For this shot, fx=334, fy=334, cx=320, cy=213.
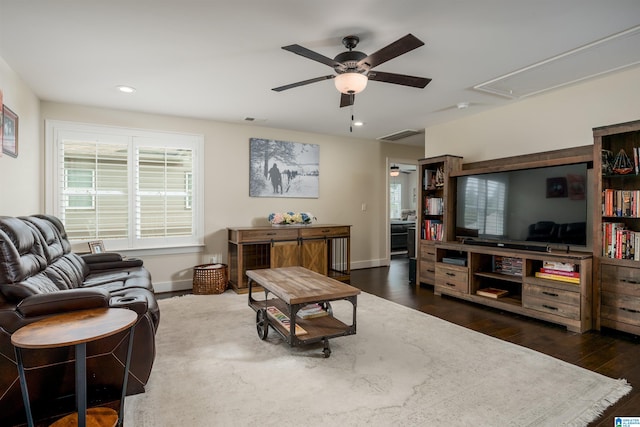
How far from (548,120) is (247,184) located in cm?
400

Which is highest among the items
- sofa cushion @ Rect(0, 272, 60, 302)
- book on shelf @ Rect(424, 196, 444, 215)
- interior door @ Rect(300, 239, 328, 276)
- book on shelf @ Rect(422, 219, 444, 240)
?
book on shelf @ Rect(424, 196, 444, 215)

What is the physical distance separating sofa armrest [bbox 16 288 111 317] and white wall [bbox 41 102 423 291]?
2.89 m

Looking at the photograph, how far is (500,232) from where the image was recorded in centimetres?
397

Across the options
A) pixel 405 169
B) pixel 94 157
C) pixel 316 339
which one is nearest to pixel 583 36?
pixel 316 339

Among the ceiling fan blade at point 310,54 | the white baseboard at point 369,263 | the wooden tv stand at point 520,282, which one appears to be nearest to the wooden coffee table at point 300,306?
the ceiling fan blade at point 310,54

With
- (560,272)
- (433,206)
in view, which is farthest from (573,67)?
(433,206)

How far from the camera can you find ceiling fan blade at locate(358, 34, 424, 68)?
2011 mm

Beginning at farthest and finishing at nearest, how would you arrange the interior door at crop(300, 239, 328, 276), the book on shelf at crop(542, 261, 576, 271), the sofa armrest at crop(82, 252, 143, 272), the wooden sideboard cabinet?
1. the interior door at crop(300, 239, 328, 276)
2. the wooden sideboard cabinet
3. the sofa armrest at crop(82, 252, 143, 272)
4. the book on shelf at crop(542, 261, 576, 271)

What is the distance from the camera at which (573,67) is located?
118 inches

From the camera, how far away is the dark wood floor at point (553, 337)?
224 cm

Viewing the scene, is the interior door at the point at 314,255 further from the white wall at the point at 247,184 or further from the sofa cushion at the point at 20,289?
the sofa cushion at the point at 20,289

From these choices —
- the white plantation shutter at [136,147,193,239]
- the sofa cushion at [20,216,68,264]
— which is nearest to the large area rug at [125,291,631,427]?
the sofa cushion at [20,216,68,264]

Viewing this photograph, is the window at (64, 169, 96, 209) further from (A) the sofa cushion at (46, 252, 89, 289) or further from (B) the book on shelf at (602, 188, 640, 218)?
(B) the book on shelf at (602, 188, 640, 218)

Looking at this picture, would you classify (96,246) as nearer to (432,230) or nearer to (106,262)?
(106,262)
